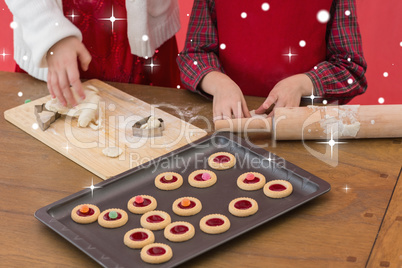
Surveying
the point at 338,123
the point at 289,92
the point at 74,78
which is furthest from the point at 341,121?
the point at 74,78

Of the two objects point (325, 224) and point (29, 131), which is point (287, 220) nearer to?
point (325, 224)

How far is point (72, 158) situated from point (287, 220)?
501mm

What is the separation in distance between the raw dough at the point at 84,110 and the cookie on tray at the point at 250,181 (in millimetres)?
426

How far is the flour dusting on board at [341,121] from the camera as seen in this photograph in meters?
1.24

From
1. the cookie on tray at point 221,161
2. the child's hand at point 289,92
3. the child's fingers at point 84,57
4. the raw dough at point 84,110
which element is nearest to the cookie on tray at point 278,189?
the cookie on tray at point 221,161

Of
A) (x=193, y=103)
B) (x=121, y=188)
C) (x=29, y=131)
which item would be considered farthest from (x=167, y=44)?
(x=121, y=188)

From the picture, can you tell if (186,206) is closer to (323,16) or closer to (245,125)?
(245,125)

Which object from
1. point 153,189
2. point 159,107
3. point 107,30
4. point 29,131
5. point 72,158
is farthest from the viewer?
point 107,30

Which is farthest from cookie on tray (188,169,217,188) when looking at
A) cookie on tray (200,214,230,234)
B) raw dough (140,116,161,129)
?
raw dough (140,116,161,129)

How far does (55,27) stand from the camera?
4.44 feet

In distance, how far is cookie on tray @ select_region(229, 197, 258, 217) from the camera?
99 cm

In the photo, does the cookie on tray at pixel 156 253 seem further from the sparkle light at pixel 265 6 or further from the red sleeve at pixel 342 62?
the sparkle light at pixel 265 6

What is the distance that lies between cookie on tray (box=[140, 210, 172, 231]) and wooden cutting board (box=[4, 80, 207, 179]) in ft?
0.63

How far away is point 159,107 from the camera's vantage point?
4.72 ft
